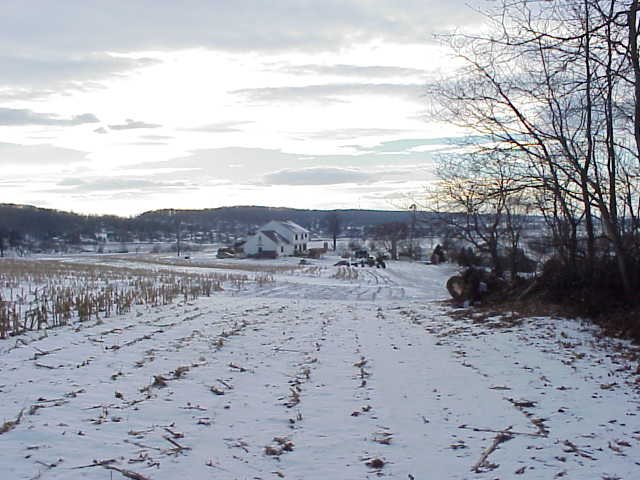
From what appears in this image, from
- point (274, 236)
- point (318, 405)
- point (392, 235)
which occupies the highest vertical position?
point (392, 235)

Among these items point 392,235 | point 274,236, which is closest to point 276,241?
point 274,236

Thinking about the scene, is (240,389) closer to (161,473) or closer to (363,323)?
(161,473)

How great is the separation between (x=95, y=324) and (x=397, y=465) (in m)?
10.2

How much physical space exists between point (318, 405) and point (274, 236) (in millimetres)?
93240

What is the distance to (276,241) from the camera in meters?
99.3

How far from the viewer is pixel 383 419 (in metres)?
6.85

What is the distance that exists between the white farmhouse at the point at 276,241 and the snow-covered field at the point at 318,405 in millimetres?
83772

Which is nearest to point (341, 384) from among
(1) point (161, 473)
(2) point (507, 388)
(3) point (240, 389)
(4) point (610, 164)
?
(3) point (240, 389)

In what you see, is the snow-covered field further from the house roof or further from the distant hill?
the distant hill

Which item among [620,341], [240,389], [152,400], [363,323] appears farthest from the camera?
[363,323]

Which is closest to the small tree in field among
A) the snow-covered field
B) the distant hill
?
the distant hill

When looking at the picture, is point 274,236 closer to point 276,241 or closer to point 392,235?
point 276,241

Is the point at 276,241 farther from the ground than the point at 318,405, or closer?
farther from the ground

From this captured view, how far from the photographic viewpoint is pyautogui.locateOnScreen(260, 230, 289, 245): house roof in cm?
9944
